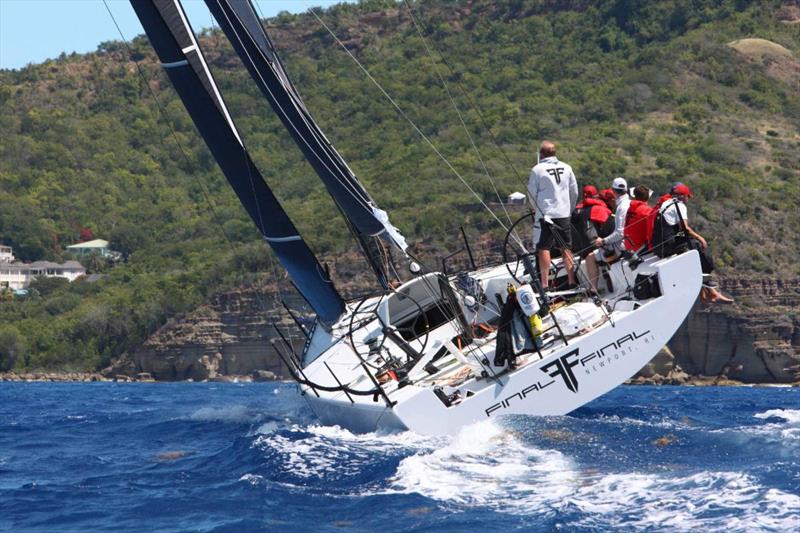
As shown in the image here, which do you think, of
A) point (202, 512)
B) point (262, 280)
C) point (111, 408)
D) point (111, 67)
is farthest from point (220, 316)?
point (111, 67)

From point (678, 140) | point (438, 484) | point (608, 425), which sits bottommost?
point (678, 140)

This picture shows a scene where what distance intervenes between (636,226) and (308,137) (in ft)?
14.2

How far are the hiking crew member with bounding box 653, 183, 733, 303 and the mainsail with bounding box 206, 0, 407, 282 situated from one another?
10.1 ft

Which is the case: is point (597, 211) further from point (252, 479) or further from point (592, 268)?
point (252, 479)

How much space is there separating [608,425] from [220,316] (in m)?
40.8

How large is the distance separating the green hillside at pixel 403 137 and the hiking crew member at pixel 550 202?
33.3m

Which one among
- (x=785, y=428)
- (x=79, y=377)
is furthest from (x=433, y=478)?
(x=79, y=377)

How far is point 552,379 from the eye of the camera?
→ 47.8 feet

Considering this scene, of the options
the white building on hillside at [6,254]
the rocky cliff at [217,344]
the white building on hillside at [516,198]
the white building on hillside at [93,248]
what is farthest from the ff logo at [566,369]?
the white building on hillside at [6,254]

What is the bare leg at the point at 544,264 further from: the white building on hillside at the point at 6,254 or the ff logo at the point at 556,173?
→ the white building on hillside at the point at 6,254

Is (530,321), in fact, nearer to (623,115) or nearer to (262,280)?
(262,280)

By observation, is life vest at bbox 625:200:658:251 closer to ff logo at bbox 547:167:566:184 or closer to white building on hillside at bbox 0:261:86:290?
ff logo at bbox 547:167:566:184

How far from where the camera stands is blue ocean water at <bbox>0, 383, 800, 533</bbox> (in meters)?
10.7

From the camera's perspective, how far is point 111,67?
357 feet
